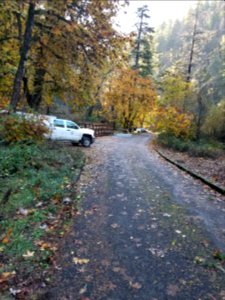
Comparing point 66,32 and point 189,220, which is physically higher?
point 66,32

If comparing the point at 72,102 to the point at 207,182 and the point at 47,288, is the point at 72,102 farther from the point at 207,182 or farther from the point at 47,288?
the point at 47,288

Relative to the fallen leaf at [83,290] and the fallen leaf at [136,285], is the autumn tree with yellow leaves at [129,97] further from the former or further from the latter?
the fallen leaf at [83,290]

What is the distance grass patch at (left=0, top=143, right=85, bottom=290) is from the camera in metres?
4.01

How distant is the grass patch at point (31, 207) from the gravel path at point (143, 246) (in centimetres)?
34

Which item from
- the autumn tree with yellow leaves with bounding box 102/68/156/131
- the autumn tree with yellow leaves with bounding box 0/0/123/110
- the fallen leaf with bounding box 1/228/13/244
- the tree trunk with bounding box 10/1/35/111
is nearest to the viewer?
the fallen leaf with bounding box 1/228/13/244

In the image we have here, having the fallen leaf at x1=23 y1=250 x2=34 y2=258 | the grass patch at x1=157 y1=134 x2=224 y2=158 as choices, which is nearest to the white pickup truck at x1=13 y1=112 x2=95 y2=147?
the grass patch at x1=157 y1=134 x2=224 y2=158

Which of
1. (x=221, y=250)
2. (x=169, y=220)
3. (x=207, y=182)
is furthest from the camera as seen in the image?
(x=207, y=182)

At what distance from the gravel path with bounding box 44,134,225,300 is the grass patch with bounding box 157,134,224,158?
883cm

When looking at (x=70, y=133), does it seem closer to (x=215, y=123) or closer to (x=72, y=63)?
(x=72, y=63)

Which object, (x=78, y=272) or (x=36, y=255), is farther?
(x=36, y=255)

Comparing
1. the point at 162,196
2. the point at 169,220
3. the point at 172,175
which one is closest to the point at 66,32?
the point at 172,175

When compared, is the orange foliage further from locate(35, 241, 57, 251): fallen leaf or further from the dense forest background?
locate(35, 241, 57, 251): fallen leaf

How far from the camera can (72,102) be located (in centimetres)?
1498

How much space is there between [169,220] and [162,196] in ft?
5.56
